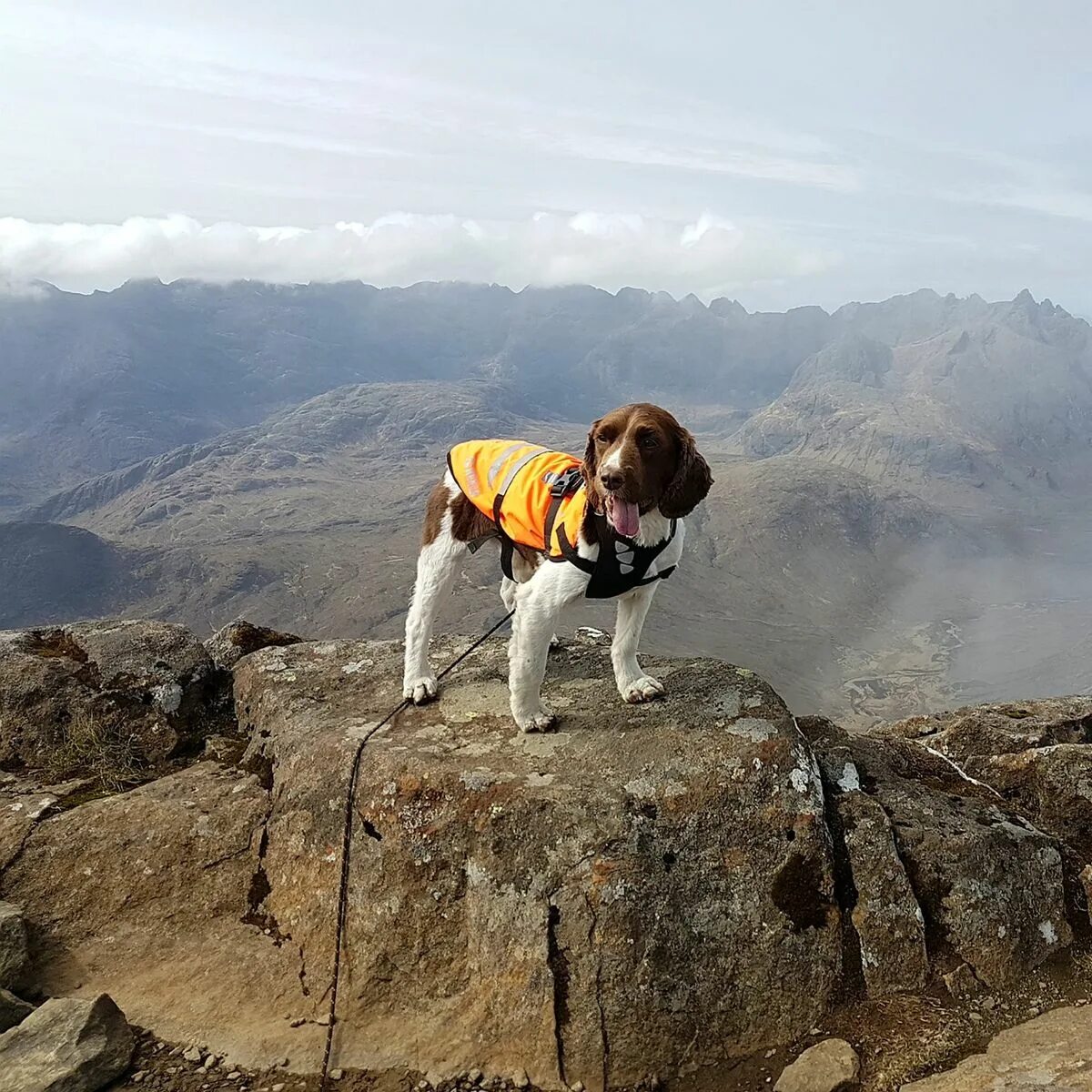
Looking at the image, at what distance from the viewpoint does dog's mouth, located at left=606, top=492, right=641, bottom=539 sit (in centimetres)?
596

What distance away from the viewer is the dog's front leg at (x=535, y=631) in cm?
639

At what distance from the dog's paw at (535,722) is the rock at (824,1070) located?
299 centimetres

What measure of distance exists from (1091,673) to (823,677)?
64.2 metres

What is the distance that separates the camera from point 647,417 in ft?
19.5

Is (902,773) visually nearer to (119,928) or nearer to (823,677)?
(119,928)

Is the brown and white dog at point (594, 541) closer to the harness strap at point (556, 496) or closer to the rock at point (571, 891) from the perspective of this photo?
the harness strap at point (556, 496)

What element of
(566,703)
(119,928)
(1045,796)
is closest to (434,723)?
(566,703)

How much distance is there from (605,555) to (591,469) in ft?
2.29

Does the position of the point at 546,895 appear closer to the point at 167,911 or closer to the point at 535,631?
the point at 535,631

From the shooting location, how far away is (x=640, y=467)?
19.2 ft

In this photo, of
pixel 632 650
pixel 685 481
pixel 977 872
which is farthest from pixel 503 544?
pixel 977 872

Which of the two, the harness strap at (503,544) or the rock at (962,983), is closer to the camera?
the rock at (962,983)

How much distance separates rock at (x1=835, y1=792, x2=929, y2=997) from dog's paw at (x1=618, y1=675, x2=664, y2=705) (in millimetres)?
1946

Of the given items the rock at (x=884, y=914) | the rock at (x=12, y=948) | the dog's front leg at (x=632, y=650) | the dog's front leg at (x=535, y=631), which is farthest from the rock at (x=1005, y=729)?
the rock at (x=12, y=948)
